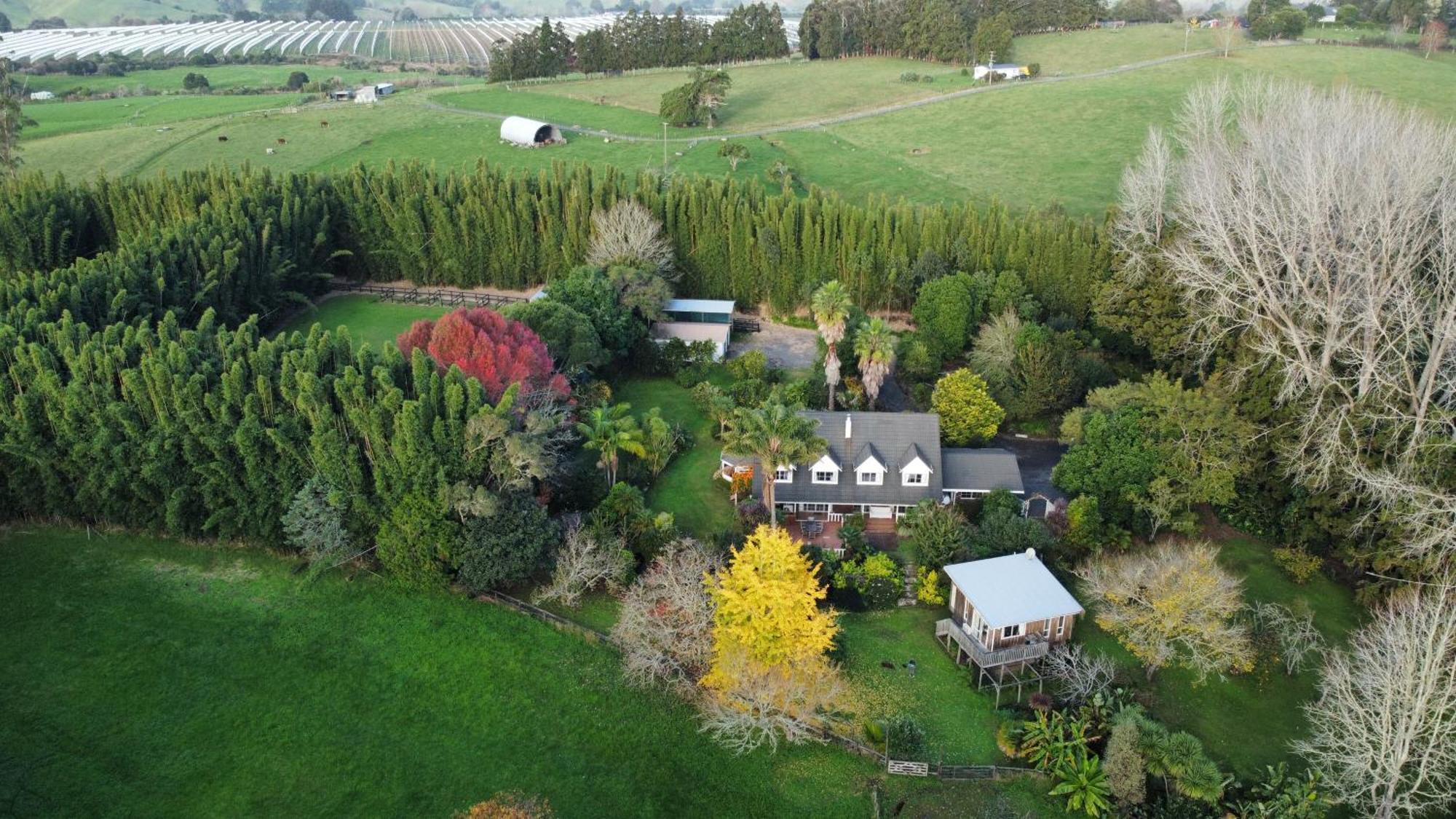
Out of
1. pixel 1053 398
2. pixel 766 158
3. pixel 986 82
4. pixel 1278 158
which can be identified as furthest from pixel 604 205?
pixel 986 82

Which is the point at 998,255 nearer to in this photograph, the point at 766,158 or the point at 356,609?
the point at 766,158

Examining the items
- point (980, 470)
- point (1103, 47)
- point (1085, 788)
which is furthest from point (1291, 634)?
point (1103, 47)

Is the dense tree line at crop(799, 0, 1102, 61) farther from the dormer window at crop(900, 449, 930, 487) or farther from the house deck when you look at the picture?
the house deck

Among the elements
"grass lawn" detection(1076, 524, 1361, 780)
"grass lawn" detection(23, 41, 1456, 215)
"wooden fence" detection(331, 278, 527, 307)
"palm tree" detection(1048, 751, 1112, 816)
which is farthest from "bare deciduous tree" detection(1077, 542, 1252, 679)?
"wooden fence" detection(331, 278, 527, 307)

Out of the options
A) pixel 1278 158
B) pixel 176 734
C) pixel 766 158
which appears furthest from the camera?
pixel 766 158

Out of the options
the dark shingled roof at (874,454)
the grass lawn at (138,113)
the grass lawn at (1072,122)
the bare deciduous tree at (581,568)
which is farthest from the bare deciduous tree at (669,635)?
the grass lawn at (138,113)

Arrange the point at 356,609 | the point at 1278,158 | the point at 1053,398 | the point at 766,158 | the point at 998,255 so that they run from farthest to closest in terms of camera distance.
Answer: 1. the point at 766,158
2. the point at 998,255
3. the point at 1053,398
4. the point at 1278,158
5. the point at 356,609
